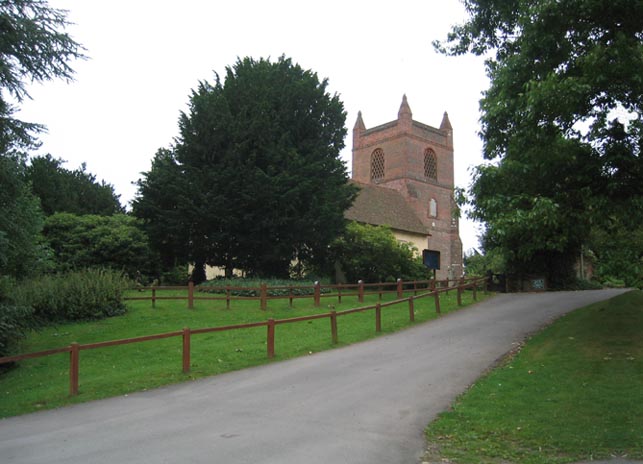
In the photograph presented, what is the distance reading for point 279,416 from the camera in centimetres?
812

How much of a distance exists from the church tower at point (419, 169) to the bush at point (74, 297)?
3652 centimetres

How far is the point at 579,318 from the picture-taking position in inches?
675

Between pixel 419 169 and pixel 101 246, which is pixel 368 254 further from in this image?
pixel 419 169

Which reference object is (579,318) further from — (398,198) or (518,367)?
(398,198)

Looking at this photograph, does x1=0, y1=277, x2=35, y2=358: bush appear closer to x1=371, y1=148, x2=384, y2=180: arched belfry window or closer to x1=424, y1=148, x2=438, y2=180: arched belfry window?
x1=371, y1=148, x2=384, y2=180: arched belfry window

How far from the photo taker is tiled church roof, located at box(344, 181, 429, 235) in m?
44.5

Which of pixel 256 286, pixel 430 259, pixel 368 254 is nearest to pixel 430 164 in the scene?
pixel 368 254

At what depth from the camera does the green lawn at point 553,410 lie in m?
6.46

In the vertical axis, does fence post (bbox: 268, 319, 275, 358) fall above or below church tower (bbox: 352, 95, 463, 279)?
below

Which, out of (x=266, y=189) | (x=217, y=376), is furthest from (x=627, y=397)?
(x=266, y=189)

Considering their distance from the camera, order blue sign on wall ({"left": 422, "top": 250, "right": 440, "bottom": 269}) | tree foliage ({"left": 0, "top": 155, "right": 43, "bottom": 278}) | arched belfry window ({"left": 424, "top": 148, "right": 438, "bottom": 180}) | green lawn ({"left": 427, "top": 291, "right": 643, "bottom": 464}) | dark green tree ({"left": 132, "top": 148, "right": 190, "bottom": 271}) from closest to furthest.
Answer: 1. green lawn ({"left": 427, "top": 291, "right": 643, "bottom": 464})
2. tree foliage ({"left": 0, "top": 155, "right": 43, "bottom": 278})
3. dark green tree ({"left": 132, "top": 148, "right": 190, "bottom": 271})
4. blue sign on wall ({"left": 422, "top": 250, "right": 440, "bottom": 269})
5. arched belfry window ({"left": 424, "top": 148, "right": 438, "bottom": 180})

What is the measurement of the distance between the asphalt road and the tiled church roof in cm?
3058

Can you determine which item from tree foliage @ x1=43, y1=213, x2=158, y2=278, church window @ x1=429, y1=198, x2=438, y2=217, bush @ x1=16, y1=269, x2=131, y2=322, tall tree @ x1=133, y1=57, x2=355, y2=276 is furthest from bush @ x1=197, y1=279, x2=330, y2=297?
church window @ x1=429, y1=198, x2=438, y2=217

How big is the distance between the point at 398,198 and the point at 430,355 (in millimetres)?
41845
